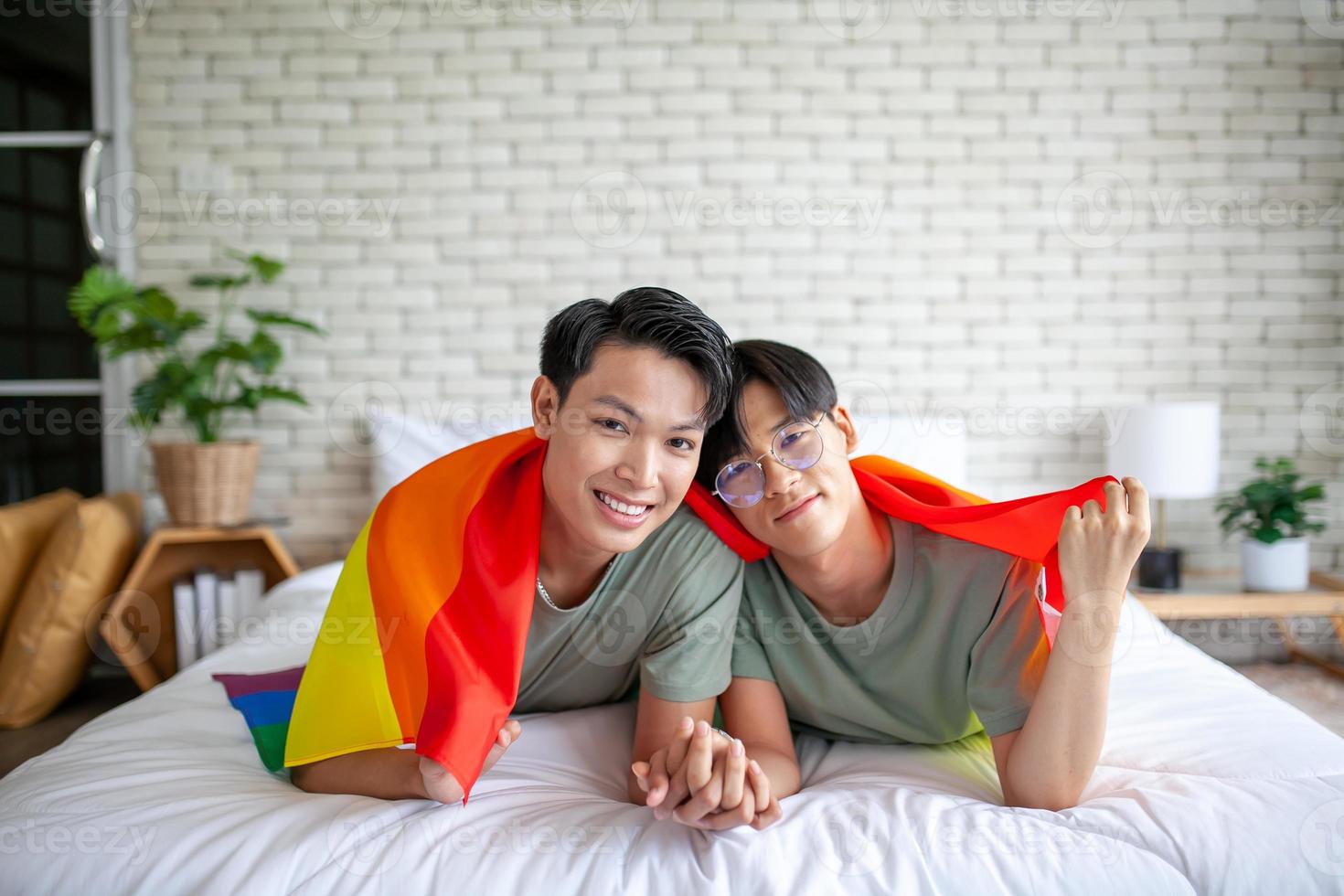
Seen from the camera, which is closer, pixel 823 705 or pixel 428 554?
pixel 428 554

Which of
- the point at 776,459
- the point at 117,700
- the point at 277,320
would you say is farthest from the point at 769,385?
the point at 117,700

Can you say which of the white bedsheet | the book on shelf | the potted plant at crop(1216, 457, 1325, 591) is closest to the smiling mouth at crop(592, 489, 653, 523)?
the white bedsheet

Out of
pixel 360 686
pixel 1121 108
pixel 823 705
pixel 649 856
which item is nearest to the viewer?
pixel 649 856

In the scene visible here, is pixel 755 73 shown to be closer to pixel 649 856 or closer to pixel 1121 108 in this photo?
→ pixel 1121 108

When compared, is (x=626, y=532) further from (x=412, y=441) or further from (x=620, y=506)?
(x=412, y=441)

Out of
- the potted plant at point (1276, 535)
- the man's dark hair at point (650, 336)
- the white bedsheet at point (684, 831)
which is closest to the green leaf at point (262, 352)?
the white bedsheet at point (684, 831)

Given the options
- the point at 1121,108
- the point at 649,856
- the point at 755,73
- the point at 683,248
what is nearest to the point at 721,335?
the point at 649,856

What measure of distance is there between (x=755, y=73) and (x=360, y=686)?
8.82ft

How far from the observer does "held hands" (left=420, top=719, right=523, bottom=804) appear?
121 centimetres

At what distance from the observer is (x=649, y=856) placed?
3.70 ft

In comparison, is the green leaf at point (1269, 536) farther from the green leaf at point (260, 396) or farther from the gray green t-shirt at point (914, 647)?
the green leaf at point (260, 396)

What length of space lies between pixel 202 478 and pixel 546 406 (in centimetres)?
213

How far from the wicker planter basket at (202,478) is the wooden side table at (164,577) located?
→ 6 centimetres

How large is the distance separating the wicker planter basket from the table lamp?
301cm
